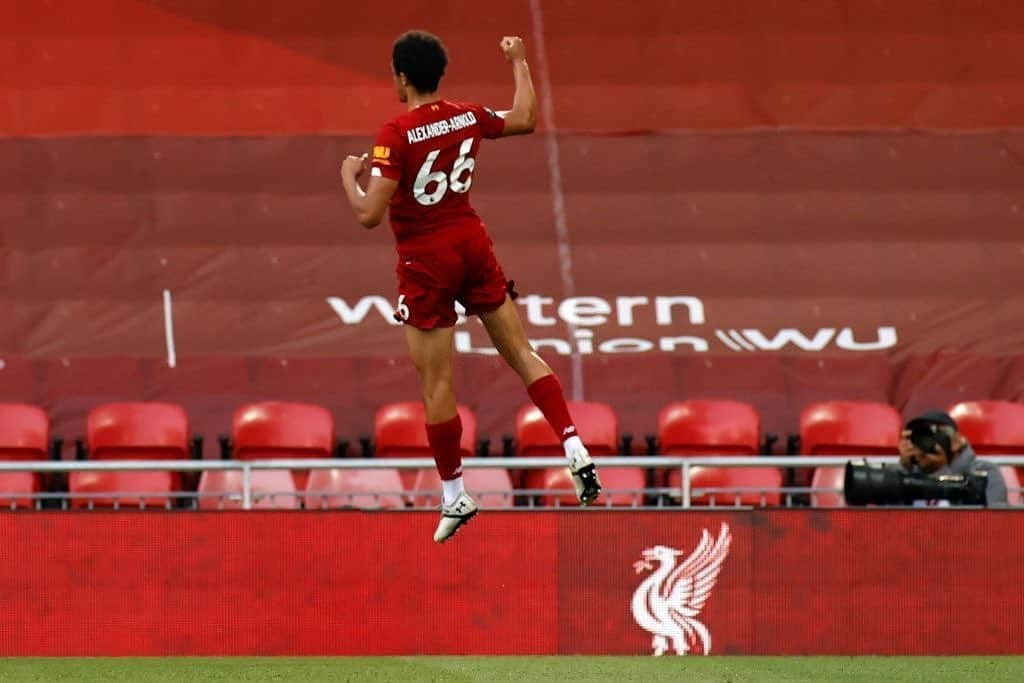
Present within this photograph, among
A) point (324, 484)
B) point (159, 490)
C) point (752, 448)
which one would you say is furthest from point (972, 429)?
point (159, 490)

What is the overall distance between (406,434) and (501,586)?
3.07 m

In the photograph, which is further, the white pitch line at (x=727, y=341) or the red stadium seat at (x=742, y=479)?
the white pitch line at (x=727, y=341)

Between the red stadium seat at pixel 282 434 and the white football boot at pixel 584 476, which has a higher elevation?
the red stadium seat at pixel 282 434

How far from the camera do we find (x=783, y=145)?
1597 centimetres

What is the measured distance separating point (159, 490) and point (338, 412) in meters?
2.16

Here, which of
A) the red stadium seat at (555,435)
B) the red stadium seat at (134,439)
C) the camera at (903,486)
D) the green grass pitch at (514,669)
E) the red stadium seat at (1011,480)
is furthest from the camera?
the red stadium seat at (555,435)

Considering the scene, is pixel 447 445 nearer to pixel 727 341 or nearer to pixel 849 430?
pixel 849 430

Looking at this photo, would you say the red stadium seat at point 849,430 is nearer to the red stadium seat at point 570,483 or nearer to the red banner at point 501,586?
the red stadium seat at point 570,483

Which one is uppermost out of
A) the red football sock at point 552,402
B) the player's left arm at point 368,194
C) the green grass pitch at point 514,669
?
the player's left arm at point 368,194

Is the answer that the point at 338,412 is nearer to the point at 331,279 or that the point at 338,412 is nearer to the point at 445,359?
the point at 331,279

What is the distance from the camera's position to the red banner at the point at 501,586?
10758 mm

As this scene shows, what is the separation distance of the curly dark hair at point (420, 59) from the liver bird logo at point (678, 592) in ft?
11.6

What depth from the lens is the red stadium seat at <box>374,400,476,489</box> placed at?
1367 centimetres

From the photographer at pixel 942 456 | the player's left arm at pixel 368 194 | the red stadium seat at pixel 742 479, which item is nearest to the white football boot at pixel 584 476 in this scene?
the player's left arm at pixel 368 194
